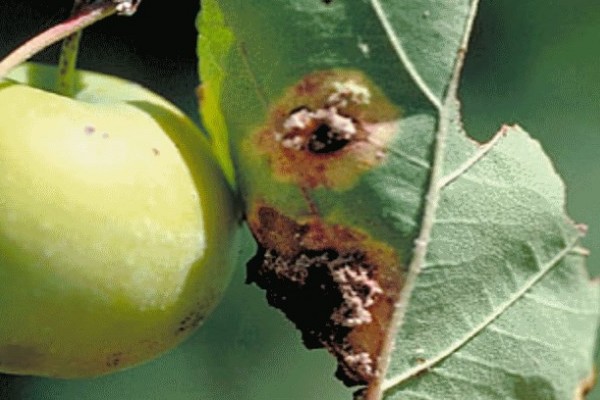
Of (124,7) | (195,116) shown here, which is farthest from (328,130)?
(195,116)

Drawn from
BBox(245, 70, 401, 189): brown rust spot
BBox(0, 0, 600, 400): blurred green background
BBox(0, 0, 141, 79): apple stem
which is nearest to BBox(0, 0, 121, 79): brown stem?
BBox(0, 0, 141, 79): apple stem

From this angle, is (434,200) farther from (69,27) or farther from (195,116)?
(195,116)

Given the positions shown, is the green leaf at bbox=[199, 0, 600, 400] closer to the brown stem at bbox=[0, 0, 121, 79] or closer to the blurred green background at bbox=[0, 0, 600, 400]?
the brown stem at bbox=[0, 0, 121, 79]

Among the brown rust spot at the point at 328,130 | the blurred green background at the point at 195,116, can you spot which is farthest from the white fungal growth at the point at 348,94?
the blurred green background at the point at 195,116

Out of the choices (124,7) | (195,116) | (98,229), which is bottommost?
(195,116)

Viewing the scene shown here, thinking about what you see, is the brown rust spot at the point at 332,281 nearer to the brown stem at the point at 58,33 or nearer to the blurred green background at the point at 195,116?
the brown stem at the point at 58,33

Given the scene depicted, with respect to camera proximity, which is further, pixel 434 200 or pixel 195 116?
pixel 195 116
